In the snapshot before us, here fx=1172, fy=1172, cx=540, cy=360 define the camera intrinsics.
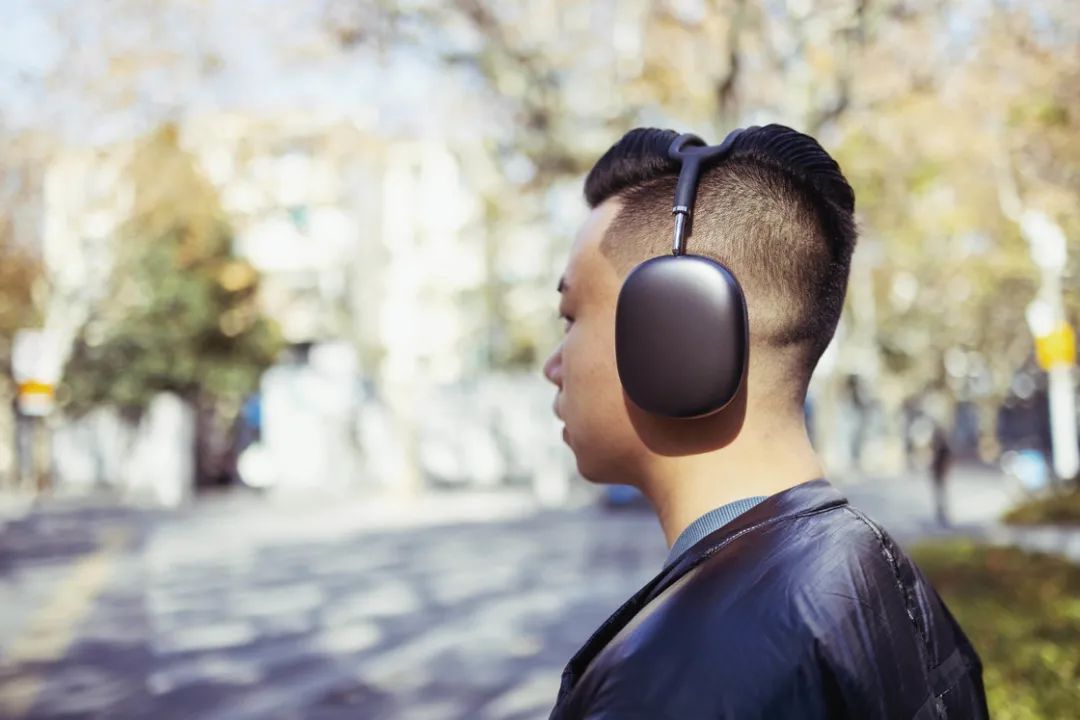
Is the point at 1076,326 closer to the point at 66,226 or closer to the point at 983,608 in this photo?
the point at 983,608

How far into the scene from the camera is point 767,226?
135cm

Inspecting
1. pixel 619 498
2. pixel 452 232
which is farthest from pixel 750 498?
pixel 452 232

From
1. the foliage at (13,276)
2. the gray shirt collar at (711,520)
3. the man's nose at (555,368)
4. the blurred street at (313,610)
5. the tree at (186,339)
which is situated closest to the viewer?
the gray shirt collar at (711,520)

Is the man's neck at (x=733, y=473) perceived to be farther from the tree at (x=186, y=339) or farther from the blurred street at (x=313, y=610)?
the tree at (x=186, y=339)

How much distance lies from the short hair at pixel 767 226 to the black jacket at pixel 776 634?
0.21m

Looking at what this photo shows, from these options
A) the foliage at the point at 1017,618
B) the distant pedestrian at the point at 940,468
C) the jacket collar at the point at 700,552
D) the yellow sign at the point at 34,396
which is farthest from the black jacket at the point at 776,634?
the yellow sign at the point at 34,396

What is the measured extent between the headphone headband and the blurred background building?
448cm

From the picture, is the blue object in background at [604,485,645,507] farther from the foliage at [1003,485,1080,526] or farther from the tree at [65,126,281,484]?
the tree at [65,126,281,484]

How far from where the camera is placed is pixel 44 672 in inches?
291

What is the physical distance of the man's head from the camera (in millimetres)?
1353

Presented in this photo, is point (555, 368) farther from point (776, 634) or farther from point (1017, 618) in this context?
point (1017, 618)

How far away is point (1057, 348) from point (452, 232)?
1755 cm

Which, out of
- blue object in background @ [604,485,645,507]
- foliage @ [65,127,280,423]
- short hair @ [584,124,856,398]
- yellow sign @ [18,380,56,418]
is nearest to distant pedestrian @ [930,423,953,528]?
blue object in background @ [604,485,645,507]

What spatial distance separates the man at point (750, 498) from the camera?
1.06 m
